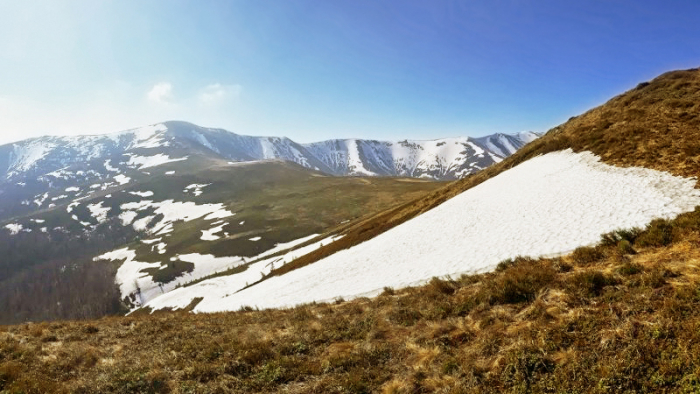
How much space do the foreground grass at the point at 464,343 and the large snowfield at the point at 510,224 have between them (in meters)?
2.79

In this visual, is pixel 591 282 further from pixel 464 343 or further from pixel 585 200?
pixel 585 200

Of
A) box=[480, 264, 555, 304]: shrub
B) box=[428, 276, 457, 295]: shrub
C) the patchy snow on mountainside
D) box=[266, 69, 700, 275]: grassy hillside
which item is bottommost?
the patchy snow on mountainside

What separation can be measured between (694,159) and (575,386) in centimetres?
2114

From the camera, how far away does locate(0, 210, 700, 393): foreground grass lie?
745 cm

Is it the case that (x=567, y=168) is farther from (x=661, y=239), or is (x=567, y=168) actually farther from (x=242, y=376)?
(x=242, y=376)

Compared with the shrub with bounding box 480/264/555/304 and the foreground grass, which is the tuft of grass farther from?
the shrub with bounding box 480/264/555/304

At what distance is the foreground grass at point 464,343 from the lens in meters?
7.45

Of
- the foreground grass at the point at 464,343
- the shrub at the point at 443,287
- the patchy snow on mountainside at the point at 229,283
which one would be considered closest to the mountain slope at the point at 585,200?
the shrub at the point at 443,287

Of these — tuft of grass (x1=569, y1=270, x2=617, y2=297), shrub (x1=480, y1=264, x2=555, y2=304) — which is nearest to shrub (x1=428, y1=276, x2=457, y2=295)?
shrub (x1=480, y1=264, x2=555, y2=304)

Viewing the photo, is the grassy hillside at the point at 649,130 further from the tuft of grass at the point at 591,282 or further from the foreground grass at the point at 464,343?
the tuft of grass at the point at 591,282

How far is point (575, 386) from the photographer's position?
700 cm

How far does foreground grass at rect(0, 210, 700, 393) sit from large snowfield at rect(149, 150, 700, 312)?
2.79 m

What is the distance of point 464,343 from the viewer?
10406 millimetres

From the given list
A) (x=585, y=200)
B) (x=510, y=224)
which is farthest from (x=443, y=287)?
(x=585, y=200)
